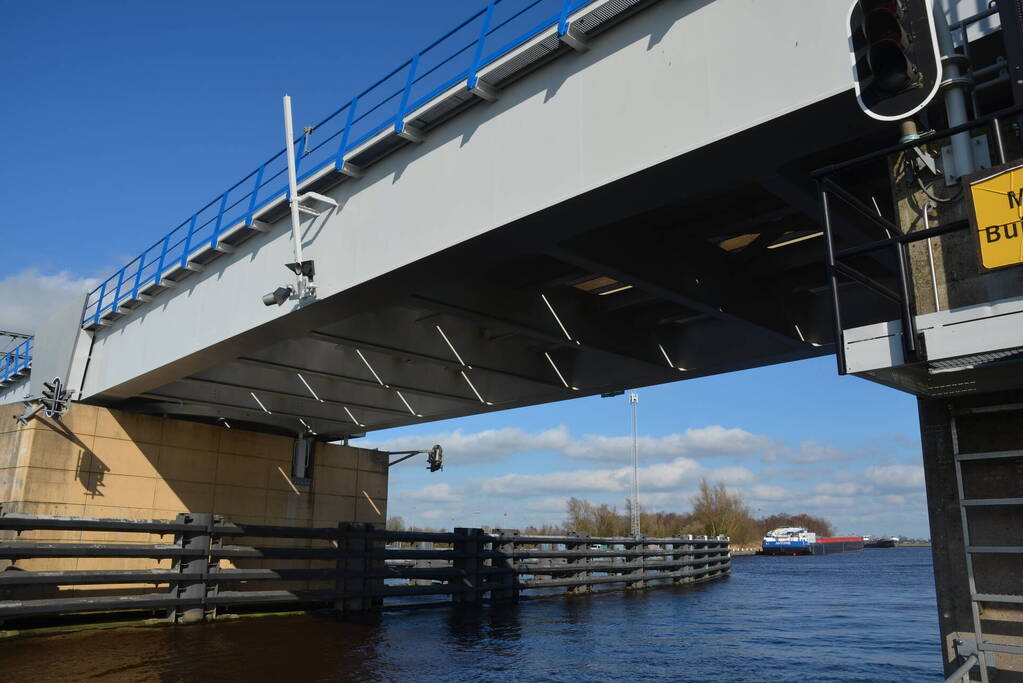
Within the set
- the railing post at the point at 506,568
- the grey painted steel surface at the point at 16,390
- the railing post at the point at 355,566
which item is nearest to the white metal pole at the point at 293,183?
the railing post at the point at 355,566

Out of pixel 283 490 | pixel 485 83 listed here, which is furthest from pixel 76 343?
pixel 485 83

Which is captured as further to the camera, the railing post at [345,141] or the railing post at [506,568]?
the railing post at [506,568]

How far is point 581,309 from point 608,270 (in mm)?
4148

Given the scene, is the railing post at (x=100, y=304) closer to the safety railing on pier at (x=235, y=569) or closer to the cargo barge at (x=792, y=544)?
the safety railing on pier at (x=235, y=569)

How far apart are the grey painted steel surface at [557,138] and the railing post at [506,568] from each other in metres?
8.23

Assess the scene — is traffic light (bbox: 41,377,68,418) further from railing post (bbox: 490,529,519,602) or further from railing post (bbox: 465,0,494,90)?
railing post (bbox: 465,0,494,90)

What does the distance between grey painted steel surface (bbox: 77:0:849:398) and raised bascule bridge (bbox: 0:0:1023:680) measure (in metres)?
0.03

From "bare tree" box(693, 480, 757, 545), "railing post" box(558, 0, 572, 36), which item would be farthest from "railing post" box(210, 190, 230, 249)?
"bare tree" box(693, 480, 757, 545)

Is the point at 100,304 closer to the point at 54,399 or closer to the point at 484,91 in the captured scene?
the point at 54,399

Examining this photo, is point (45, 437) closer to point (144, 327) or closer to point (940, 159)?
point (144, 327)

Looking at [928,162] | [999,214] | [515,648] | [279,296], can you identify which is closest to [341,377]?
[279,296]

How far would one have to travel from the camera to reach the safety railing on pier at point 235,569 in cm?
1214

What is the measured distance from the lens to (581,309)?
14.7 metres

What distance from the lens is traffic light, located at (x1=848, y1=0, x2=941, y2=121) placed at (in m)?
5.37
